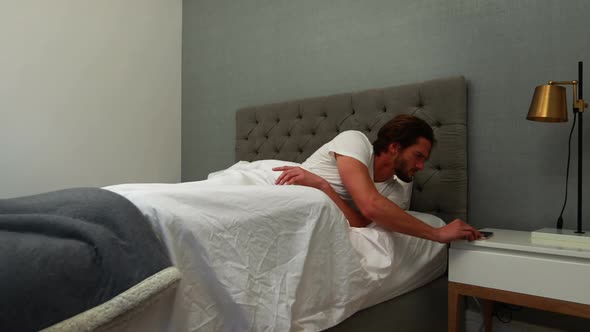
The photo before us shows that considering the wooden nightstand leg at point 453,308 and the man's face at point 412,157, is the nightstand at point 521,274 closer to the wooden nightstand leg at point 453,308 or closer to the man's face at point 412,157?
the wooden nightstand leg at point 453,308

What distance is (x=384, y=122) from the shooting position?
2.02 m

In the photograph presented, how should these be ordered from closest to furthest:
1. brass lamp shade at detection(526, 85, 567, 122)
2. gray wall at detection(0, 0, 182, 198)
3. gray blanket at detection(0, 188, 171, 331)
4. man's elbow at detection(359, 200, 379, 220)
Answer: gray blanket at detection(0, 188, 171, 331)
man's elbow at detection(359, 200, 379, 220)
brass lamp shade at detection(526, 85, 567, 122)
gray wall at detection(0, 0, 182, 198)

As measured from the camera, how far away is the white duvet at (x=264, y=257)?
0.87 metres

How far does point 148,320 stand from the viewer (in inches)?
30.7

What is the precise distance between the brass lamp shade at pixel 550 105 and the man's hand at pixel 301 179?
32.2 inches

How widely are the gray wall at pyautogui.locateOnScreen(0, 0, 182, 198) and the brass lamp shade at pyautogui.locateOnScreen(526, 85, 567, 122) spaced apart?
2.48 metres

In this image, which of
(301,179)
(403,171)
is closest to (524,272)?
(403,171)

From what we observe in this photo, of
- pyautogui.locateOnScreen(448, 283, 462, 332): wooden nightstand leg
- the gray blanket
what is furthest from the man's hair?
the gray blanket

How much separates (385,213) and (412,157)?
0.37m

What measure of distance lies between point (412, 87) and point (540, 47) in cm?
55

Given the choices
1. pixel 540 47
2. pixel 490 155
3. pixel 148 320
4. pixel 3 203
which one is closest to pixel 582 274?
pixel 490 155

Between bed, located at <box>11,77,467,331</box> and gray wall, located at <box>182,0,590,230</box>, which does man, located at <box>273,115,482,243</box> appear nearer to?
bed, located at <box>11,77,467,331</box>

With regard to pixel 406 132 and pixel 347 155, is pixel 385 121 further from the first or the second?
pixel 347 155

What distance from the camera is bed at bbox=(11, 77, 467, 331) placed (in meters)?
0.83
